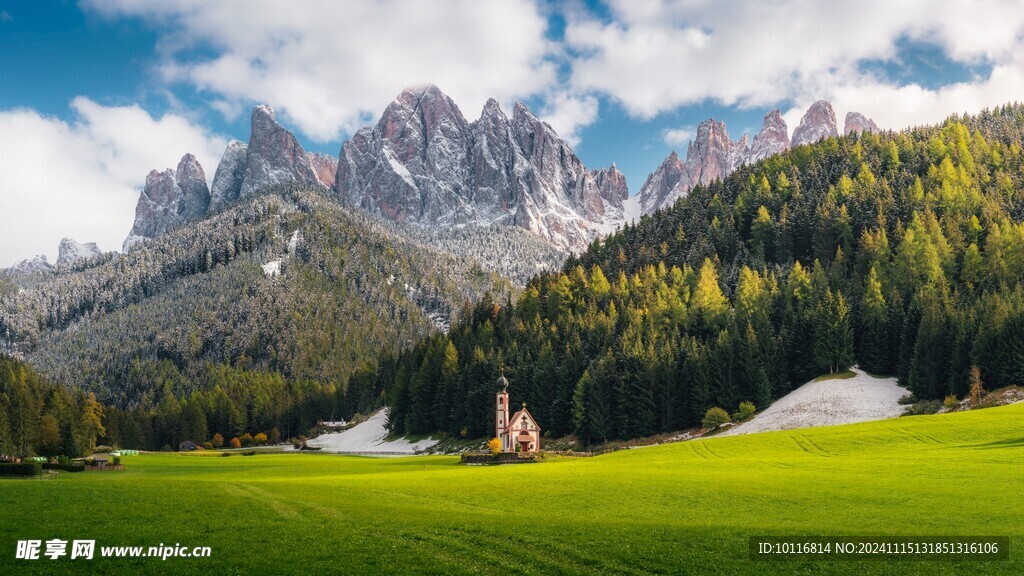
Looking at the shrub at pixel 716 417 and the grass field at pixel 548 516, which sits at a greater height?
the shrub at pixel 716 417

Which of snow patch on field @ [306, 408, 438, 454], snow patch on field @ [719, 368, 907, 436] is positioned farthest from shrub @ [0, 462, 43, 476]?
snow patch on field @ [719, 368, 907, 436]

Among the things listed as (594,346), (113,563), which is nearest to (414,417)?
(594,346)

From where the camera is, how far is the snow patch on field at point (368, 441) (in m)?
122

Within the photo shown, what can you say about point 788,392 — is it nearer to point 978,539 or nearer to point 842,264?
point 842,264

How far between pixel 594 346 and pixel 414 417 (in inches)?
1500

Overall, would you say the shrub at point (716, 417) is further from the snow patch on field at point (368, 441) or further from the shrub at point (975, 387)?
the snow patch on field at point (368, 441)

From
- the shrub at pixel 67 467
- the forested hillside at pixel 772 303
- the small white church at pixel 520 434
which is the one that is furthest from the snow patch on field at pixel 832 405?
the shrub at pixel 67 467

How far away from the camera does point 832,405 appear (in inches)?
3312

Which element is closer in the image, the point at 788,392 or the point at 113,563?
the point at 113,563

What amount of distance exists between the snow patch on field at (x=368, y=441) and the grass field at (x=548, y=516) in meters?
73.4

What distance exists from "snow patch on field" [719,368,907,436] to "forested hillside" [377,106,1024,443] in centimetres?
321

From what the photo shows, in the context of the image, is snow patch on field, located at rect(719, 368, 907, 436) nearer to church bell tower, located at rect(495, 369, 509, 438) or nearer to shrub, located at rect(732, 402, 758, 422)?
shrub, located at rect(732, 402, 758, 422)

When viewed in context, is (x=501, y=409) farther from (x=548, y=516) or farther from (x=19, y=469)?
(x=548, y=516)

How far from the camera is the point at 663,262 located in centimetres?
13888
